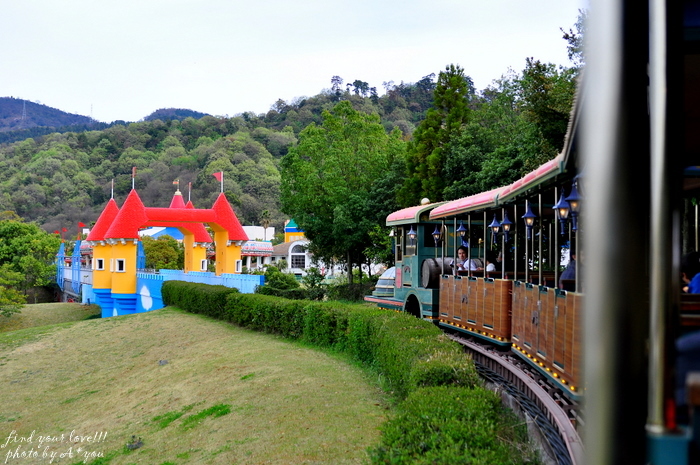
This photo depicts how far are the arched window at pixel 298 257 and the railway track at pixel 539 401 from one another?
5460 centimetres

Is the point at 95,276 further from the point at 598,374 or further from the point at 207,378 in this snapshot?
the point at 598,374

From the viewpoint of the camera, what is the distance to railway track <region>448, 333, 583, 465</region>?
677 cm

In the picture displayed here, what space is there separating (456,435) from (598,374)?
15.1ft

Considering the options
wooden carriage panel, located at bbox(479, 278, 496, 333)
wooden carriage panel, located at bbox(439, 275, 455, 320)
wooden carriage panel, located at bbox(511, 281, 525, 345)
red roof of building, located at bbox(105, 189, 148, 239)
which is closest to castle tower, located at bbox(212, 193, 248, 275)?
red roof of building, located at bbox(105, 189, 148, 239)

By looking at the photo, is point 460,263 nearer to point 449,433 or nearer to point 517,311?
point 517,311

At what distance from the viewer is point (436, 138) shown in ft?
97.2

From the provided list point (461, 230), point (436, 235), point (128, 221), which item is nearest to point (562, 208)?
point (461, 230)

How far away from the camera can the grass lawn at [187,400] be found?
359 inches

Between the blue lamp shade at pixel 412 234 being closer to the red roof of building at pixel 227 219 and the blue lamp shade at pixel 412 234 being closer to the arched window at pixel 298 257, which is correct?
the red roof of building at pixel 227 219

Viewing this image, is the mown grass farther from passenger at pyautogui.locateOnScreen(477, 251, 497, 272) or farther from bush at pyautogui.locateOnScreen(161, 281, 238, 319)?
passenger at pyautogui.locateOnScreen(477, 251, 497, 272)

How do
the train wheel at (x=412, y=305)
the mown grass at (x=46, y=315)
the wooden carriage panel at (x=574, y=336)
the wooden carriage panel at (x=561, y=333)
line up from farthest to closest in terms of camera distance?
the mown grass at (x=46, y=315) → the train wheel at (x=412, y=305) → the wooden carriage panel at (x=561, y=333) → the wooden carriage panel at (x=574, y=336)

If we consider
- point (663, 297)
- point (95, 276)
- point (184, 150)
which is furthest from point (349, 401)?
point (184, 150)

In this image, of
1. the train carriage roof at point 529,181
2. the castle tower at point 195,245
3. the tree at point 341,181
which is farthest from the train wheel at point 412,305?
the castle tower at point 195,245

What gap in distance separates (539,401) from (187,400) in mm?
7150
